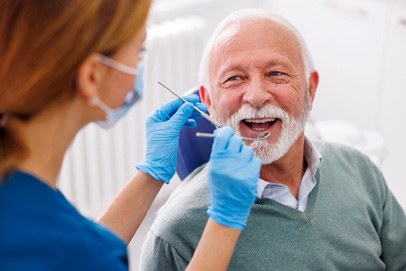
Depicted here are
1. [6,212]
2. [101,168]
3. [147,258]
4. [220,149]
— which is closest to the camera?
[6,212]

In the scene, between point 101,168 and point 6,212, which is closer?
point 6,212

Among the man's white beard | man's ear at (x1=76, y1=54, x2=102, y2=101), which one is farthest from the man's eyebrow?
man's ear at (x1=76, y1=54, x2=102, y2=101)

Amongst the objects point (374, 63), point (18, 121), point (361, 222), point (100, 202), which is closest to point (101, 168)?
point (100, 202)

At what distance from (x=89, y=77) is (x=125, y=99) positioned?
153 millimetres

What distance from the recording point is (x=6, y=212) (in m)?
1.01

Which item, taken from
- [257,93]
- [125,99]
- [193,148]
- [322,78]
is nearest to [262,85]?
[257,93]

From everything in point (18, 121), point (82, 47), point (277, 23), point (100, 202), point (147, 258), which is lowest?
point (100, 202)

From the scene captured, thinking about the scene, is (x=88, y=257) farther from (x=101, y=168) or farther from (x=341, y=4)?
(x=341, y=4)

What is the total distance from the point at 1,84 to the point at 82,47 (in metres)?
0.15

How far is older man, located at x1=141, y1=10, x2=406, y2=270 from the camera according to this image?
61.9 inches

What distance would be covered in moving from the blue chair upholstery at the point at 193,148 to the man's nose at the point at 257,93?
209mm

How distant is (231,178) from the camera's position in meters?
1.32

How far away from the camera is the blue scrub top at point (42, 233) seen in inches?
39.6

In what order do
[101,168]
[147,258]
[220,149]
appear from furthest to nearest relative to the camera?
[101,168] < [147,258] < [220,149]
